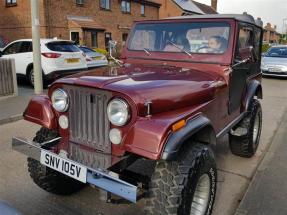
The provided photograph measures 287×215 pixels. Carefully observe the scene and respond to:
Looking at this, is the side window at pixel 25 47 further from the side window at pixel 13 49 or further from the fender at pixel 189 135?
the fender at pixel 189 135

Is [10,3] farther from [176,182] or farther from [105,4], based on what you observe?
[176,182]

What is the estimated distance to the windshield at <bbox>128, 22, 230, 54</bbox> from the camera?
150 inches

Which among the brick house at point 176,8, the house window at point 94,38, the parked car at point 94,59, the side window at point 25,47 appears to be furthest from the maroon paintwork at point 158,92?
the brick house at point 176,8

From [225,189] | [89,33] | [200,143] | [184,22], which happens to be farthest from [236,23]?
[89,33]

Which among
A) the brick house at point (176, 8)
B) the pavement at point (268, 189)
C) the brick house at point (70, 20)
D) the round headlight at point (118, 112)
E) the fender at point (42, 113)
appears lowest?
the pavement at point (268, 189)

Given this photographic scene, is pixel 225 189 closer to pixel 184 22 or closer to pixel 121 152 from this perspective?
pixel 121 152

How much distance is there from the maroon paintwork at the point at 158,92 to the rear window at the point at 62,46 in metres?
6.55

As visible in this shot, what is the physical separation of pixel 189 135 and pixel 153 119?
0.31 meters

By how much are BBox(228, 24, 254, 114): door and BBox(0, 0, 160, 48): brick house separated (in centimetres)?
1669

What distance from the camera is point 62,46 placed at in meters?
10.5

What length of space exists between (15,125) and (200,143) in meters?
4.63

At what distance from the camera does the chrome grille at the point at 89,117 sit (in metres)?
2.64

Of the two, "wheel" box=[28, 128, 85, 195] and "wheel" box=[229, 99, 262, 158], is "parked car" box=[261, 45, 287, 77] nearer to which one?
"wheel" box=[229, 99, 262, 158]

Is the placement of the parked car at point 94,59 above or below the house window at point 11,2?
below
